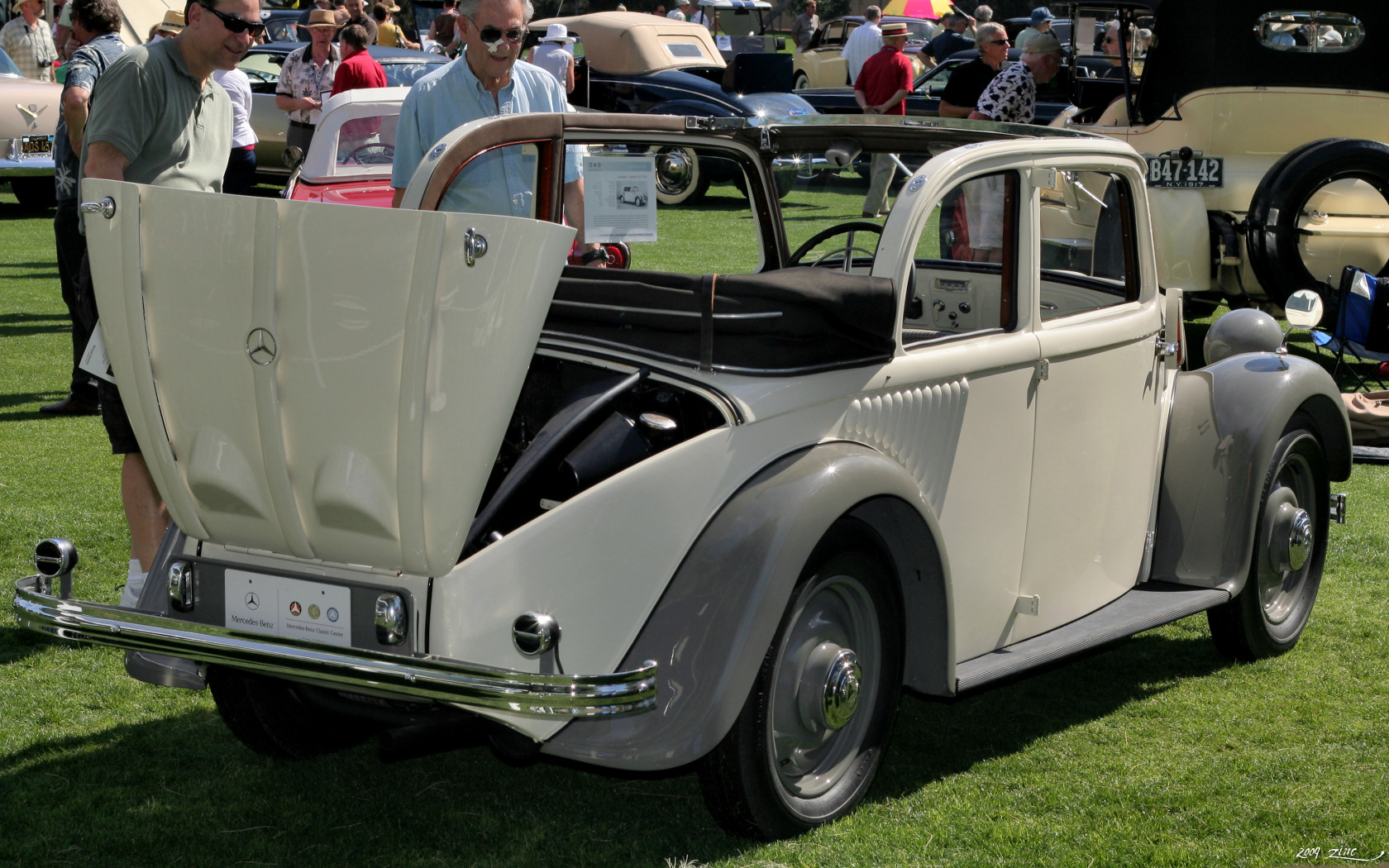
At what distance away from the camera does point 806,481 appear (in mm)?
3215

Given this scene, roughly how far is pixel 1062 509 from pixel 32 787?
2.79 m

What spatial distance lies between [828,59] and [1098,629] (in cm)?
2383

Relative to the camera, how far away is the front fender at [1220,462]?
14.7 ft

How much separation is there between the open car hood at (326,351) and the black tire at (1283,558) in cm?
277

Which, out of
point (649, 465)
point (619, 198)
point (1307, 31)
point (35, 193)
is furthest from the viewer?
point (35, 193)

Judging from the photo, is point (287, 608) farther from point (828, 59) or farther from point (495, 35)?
point (828, 59)

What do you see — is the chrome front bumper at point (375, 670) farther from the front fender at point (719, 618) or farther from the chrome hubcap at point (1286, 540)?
the chrome hubcap at point (1286, 540)

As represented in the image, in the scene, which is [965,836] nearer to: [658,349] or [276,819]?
[658,349]

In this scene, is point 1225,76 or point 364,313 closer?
point 364,313

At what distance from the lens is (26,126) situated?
14.2 m

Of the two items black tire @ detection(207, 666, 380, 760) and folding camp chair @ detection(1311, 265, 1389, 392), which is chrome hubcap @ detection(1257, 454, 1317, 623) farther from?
folding camp chair @ detection(1311, 265, 1389, 392)

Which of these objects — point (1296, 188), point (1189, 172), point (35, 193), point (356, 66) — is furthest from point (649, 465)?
point (35, 193)

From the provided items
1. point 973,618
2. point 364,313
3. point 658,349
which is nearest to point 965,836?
point 973,618

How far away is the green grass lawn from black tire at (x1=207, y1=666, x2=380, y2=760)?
5 cm
